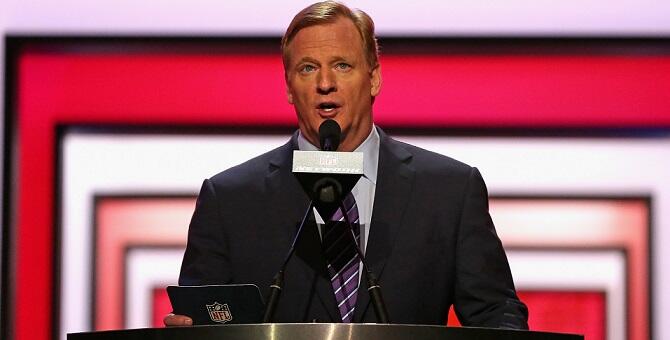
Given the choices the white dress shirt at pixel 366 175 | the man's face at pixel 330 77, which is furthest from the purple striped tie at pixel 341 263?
the man's face at pixel 330 77

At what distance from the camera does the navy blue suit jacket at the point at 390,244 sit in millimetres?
2227

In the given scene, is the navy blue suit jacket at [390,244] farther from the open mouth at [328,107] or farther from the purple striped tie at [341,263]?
the open mouth at [328,107]

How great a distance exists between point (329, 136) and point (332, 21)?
474 millimetres

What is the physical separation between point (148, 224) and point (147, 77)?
435 millimetres

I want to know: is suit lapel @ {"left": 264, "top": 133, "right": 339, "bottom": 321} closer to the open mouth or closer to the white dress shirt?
the white dress shirt

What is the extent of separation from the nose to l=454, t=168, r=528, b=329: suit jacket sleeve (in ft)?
1.15

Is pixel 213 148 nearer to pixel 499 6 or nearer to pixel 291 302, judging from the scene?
pixel 499 6

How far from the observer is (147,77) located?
342cm

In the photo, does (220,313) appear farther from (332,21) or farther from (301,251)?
(332,21)

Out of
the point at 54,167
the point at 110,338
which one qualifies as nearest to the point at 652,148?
the point at 54,167

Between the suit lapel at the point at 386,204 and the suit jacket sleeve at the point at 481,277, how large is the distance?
127 mm

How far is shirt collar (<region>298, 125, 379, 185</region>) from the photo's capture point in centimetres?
240

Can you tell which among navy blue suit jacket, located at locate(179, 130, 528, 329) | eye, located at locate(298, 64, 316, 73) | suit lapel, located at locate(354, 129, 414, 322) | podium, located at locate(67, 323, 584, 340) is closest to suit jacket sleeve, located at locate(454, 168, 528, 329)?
navy blue suit jacket, located at locate(179, 130, 528, 329)

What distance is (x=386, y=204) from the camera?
2330 mm
